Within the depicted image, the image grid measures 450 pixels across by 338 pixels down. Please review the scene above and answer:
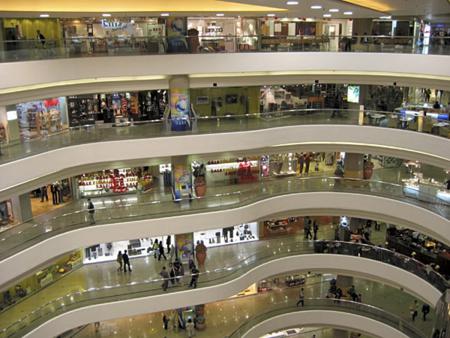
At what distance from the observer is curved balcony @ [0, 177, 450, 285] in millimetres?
15828

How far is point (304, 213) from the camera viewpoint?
67.5 ft

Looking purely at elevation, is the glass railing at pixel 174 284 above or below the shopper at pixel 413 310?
above

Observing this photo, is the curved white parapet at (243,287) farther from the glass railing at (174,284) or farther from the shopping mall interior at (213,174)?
the glass railing at (174,284)

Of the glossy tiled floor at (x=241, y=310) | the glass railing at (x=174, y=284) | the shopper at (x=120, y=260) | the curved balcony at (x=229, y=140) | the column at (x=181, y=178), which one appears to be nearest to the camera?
the curved balcony at (x=229, y=140)

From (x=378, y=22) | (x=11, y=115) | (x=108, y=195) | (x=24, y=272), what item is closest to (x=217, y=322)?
(x=108, y=195)

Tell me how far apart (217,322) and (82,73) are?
37.4ft

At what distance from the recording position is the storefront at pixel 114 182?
20688mm

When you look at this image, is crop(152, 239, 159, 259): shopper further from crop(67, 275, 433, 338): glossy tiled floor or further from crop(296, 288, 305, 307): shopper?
crop(296, 288, 305, 307): shopper

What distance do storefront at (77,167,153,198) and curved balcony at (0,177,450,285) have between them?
2.06 meters

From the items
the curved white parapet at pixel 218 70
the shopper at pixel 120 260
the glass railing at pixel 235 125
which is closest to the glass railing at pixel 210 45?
the curved white parapet at pixel 218 70

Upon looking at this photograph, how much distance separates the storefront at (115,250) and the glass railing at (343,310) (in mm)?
4688

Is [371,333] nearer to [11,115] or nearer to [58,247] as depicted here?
[58,247]

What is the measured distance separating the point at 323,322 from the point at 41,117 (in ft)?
46.0

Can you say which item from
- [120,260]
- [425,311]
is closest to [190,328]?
[120,260]
